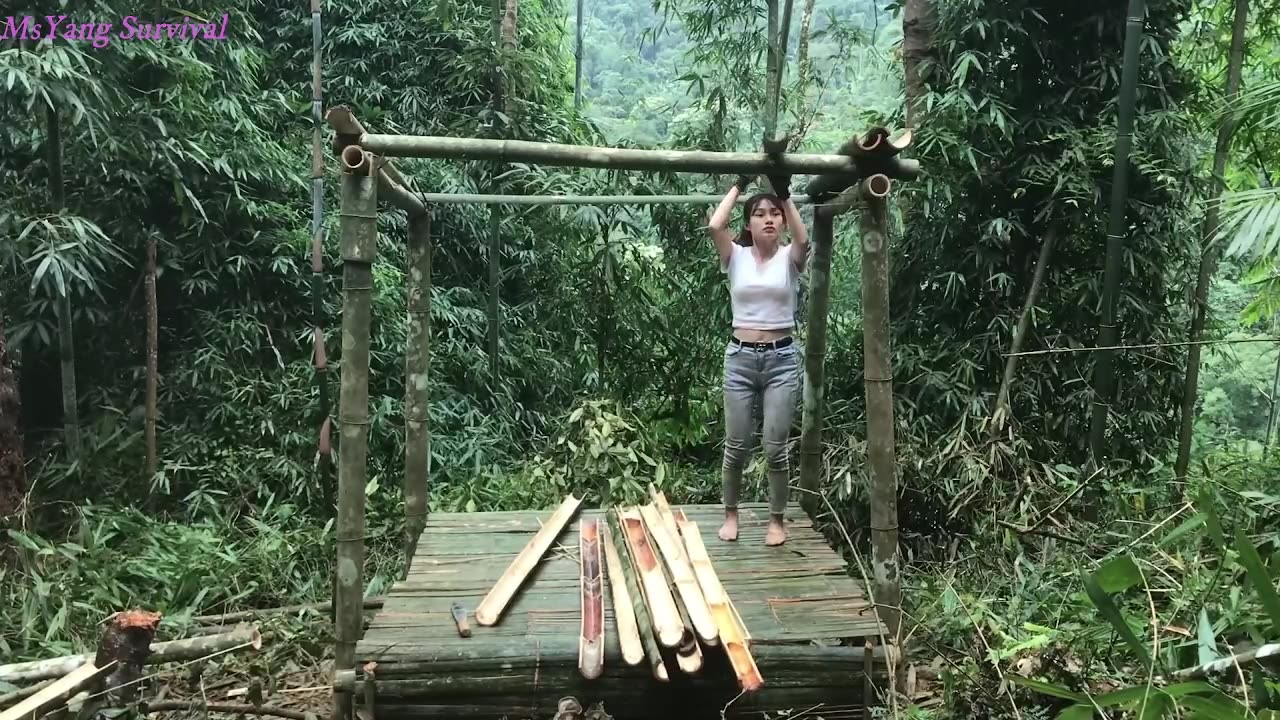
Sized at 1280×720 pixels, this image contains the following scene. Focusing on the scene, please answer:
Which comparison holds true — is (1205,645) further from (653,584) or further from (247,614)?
(247,614)

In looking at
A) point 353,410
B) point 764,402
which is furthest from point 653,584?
point 353,410

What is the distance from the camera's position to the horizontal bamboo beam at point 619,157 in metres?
2.47

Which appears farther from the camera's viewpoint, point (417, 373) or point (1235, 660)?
point (417, 373)

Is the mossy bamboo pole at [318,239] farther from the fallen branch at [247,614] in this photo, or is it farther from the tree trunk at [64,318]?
the tree trunk at [64,318]

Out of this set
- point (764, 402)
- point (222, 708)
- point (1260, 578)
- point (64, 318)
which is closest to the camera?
point (1260, 578)

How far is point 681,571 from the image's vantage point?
2.76 metres

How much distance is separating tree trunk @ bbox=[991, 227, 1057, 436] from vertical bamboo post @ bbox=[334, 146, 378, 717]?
318 cm

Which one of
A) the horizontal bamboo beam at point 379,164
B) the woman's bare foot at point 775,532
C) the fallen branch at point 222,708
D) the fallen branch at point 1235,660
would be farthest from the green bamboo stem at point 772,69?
the fallen branch at point 222,708

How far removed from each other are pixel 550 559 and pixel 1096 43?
392 cm

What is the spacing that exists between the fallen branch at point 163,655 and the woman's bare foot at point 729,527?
5.75 feet

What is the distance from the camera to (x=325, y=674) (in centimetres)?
329

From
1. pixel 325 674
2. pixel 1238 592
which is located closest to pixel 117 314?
pixel 325 674

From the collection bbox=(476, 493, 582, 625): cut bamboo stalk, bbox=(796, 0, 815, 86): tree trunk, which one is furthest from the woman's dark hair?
bbox=(796, 0, 815, 86): tree trunk

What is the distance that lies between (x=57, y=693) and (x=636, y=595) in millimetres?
1640
